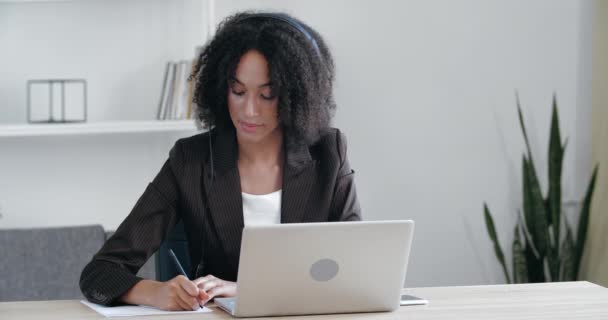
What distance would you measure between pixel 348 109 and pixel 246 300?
2029 millimetres

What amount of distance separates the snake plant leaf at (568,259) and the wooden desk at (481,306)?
1617 millimetres

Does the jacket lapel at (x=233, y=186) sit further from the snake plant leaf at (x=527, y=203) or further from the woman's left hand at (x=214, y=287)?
the snake plant leaf at (x=527, y=203)

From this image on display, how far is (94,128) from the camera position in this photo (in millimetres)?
3252

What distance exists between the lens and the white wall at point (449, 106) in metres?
3.66

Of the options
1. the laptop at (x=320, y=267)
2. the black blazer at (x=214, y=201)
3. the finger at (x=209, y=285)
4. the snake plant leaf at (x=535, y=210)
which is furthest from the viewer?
the snake plant leaf at (x=535, y=210)

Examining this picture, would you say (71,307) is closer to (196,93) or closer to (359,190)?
(196,93)

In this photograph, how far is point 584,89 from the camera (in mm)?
3797

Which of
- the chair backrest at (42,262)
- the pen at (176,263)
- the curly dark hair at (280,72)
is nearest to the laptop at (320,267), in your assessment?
the pen at (176,263)

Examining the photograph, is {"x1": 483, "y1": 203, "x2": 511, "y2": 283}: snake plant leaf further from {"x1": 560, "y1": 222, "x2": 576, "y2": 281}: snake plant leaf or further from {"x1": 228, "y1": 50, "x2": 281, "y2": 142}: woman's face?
{"x1": 228, "y1": 50, "x2": 281, "y2": 142}: woman's face

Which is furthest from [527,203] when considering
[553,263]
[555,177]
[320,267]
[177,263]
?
[320,267]

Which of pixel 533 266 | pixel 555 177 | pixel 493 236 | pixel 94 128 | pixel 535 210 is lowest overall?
pixel 533 266

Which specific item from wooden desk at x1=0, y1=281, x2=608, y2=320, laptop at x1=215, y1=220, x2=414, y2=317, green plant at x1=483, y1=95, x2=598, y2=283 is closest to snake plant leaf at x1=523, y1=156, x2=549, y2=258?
green plant at x1=483, y1=95, x2=598, y2=283

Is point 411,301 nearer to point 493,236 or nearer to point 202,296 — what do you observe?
point 202,296

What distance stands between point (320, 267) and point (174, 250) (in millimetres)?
632
